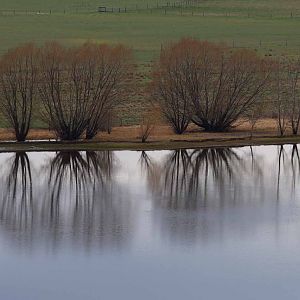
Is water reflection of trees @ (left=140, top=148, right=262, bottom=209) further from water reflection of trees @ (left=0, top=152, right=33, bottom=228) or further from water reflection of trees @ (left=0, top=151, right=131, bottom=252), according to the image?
water reflection of trees @ (left=0, top=152, right=33, bottom=228)

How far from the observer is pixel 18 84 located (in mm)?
32188

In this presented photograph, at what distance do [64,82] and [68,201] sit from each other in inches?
373

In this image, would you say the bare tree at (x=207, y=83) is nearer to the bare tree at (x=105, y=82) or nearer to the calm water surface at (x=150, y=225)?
the bare tree at (x=105, y=82)

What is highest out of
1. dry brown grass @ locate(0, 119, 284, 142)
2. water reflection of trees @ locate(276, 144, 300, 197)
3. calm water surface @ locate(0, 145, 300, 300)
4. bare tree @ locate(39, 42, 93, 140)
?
bare tree @ locate(39, 42, 93, 140)

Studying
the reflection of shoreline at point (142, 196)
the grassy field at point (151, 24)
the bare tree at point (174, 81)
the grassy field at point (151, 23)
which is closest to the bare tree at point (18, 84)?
the reflection of shoreline at point (142, 196)

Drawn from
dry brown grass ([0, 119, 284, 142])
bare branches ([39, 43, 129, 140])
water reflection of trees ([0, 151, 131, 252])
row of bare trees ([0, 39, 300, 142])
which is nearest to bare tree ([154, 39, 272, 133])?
row of bare trees ([0, 39, 300, 142])

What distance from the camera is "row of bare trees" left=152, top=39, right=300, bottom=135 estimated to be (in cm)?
3419

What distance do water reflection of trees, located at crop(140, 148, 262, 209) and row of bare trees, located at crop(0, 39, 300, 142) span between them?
2.85 meters

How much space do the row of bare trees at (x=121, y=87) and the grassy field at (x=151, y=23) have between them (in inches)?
412

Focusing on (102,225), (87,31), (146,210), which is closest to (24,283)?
(102,225)

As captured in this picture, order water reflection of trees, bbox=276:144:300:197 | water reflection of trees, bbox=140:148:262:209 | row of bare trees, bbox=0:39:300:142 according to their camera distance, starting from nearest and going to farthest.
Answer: water reflection of trees, bbox=140:148:262:209
water reflection of trees, bbox=276:144:300:197
row of bare trees, bbox=0:39:300:142

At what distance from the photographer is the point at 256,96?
35.6 metres

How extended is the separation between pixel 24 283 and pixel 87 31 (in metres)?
42.9

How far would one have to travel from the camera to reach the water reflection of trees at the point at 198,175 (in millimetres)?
25031
